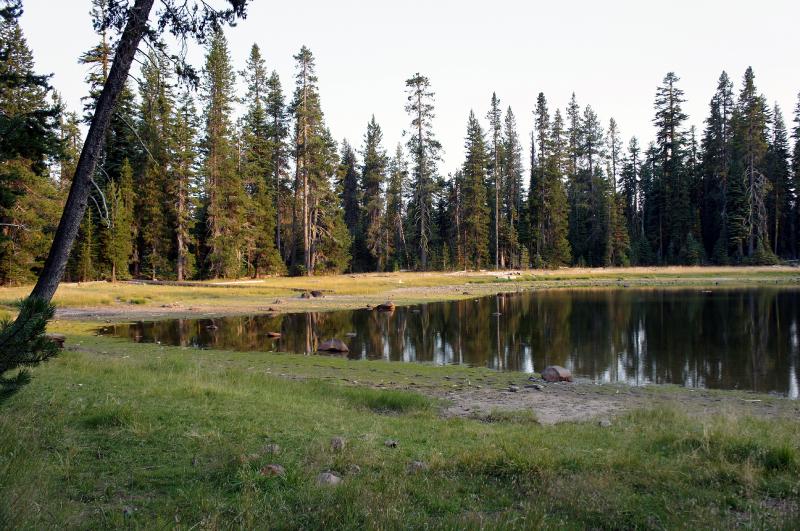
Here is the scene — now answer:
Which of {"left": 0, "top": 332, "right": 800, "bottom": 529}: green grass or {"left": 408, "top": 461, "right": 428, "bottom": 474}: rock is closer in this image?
{"left": 0, "top": 332, "right": 800, "bottom": 529}: green grass

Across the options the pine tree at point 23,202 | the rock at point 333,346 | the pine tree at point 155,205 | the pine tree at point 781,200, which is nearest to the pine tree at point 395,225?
the pine tree at point 155,205

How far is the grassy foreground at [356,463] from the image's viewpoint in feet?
16.4

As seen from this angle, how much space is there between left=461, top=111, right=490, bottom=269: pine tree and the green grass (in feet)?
207

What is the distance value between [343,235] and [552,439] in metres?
62.3

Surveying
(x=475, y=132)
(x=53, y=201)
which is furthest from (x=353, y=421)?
(x=475, y=132)

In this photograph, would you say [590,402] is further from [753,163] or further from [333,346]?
[753,163]

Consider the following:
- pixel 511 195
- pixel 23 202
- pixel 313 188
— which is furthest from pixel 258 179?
pixel 511 195

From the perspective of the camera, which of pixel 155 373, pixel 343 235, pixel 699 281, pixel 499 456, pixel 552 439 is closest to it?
pixel 499 456

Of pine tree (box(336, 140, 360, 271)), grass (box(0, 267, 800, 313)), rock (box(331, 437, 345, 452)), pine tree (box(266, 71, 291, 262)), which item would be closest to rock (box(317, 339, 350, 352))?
grass (box(0, 267, 800, 313))

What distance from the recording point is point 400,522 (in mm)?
4648

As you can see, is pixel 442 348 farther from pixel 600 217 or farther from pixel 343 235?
pixel 600 217

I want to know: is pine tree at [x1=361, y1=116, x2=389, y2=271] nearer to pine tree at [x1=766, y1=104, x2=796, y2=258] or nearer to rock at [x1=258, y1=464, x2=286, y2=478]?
pine tree at [x1=766, y1=104, x2=796, y2=258]

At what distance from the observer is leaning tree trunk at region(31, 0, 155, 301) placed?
9.20m

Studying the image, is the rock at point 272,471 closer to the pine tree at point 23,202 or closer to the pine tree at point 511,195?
the pine tree at point 23,202
